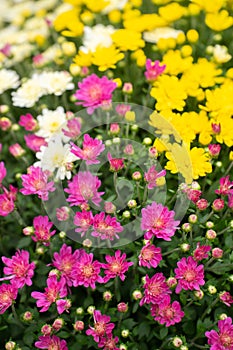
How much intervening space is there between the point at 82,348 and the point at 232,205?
959 millimetres

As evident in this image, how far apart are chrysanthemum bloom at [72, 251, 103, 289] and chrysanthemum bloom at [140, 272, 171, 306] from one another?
0.19 m

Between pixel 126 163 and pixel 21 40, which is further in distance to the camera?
pixel 21 40

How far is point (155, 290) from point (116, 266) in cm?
19

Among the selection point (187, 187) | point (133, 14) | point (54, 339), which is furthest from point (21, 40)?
point (54, 339)

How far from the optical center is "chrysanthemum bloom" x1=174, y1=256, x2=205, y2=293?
1944 millimetres

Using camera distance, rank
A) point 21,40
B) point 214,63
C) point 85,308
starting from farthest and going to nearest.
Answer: point 21,40, point 214,63, point 85,308

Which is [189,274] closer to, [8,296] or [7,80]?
[8,296]

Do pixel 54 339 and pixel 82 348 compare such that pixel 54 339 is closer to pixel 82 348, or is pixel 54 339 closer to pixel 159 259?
pixel 82 348

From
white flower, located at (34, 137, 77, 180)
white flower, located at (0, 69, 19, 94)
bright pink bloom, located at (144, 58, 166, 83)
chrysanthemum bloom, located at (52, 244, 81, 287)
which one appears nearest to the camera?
chrysanthemum bloom, located at (52, 244, 81, 287)

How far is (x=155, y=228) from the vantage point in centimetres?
197

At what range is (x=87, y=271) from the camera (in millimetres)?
2010

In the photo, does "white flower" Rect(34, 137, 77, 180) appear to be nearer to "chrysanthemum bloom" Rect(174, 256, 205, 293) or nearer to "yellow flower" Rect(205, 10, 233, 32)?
"chrysanthemum bloom" Rect(174, 256, 205, 293)

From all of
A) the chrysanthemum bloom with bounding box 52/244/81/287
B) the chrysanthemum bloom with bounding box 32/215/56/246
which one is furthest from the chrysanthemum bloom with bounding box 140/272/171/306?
the chrysanthemum bloom with bounding box 32/215/56/246

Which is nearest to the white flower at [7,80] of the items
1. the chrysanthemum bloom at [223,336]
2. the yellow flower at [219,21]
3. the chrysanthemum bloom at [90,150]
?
the chrysanthemum bloom at [90,150]
